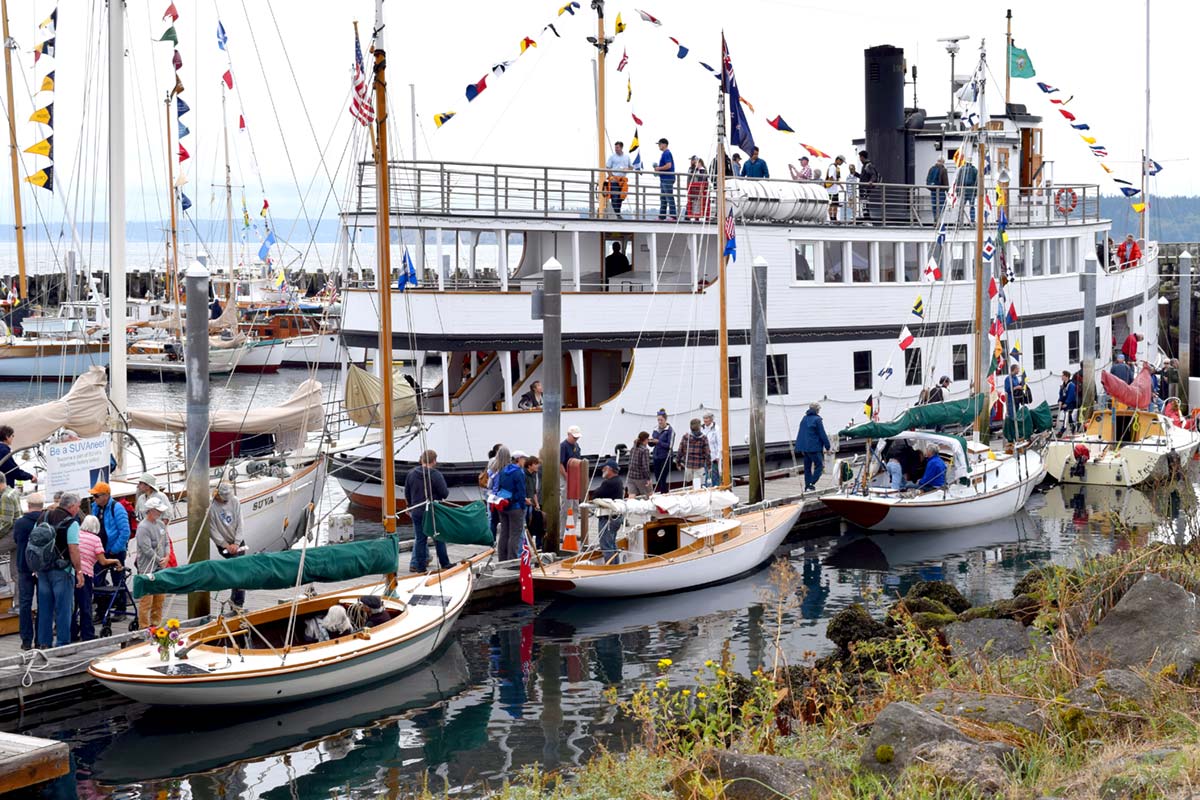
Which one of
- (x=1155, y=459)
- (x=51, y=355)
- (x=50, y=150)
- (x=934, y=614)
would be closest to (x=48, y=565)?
(x=50, y=150)

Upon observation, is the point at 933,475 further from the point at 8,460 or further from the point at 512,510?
the point at 8,460

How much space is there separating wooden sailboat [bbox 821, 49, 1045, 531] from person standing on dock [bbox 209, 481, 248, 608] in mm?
10826

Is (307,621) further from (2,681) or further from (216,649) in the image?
(2,681)

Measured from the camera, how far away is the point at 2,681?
13.6 metres

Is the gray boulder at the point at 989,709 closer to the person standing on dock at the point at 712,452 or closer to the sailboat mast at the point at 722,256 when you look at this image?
the sailboat mast at the point at 722,256

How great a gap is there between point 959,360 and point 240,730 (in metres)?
21.9

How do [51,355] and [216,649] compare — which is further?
[51,355]

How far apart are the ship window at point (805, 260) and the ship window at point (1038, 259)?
29.0ft

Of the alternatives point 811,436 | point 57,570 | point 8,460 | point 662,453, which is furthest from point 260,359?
point 57,570

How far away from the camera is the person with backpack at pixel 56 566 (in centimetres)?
1373

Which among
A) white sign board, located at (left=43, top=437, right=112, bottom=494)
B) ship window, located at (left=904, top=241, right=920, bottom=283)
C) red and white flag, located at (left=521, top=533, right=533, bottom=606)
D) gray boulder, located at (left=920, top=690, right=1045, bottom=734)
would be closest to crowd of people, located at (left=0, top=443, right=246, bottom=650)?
white sign board, located at (left=43, top=437, right=112, bottom=494)

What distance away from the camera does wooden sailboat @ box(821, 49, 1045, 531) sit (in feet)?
76.4

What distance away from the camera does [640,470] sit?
69.7 feet

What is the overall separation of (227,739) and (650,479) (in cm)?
941
